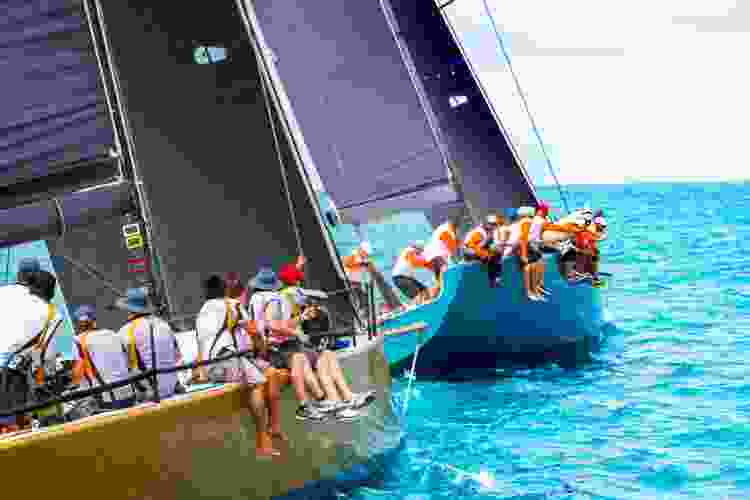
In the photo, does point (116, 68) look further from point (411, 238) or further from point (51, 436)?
point (411, 238)

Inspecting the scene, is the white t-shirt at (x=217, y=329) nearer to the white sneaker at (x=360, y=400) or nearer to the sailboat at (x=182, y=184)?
the sailboat at (x=182, y=184)

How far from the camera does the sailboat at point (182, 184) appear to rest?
938 cm

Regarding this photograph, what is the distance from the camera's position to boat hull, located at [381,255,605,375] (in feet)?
54.7

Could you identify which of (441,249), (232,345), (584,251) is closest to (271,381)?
(232,345)

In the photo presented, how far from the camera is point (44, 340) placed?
8.64 metres

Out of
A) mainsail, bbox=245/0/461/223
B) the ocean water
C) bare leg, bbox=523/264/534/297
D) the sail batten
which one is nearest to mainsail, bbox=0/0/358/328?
the sail batten

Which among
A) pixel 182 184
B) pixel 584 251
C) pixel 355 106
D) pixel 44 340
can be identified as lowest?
pixel 584 251

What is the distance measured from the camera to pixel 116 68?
12.4 meters

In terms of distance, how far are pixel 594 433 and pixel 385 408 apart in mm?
3309

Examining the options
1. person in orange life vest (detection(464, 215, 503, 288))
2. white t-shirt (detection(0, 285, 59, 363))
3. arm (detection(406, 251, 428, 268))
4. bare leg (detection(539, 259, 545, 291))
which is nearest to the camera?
white t-shirt (detection(0, 285, 59, 363))

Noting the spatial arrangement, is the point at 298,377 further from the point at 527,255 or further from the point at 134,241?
the point at 527,255

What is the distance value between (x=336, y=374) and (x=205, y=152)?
3.99 m

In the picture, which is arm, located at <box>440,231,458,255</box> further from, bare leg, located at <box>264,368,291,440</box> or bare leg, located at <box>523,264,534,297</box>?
bare leg, located at <box>264,368,291,440</box>

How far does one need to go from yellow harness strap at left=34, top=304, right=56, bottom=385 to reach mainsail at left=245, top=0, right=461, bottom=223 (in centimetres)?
1138
